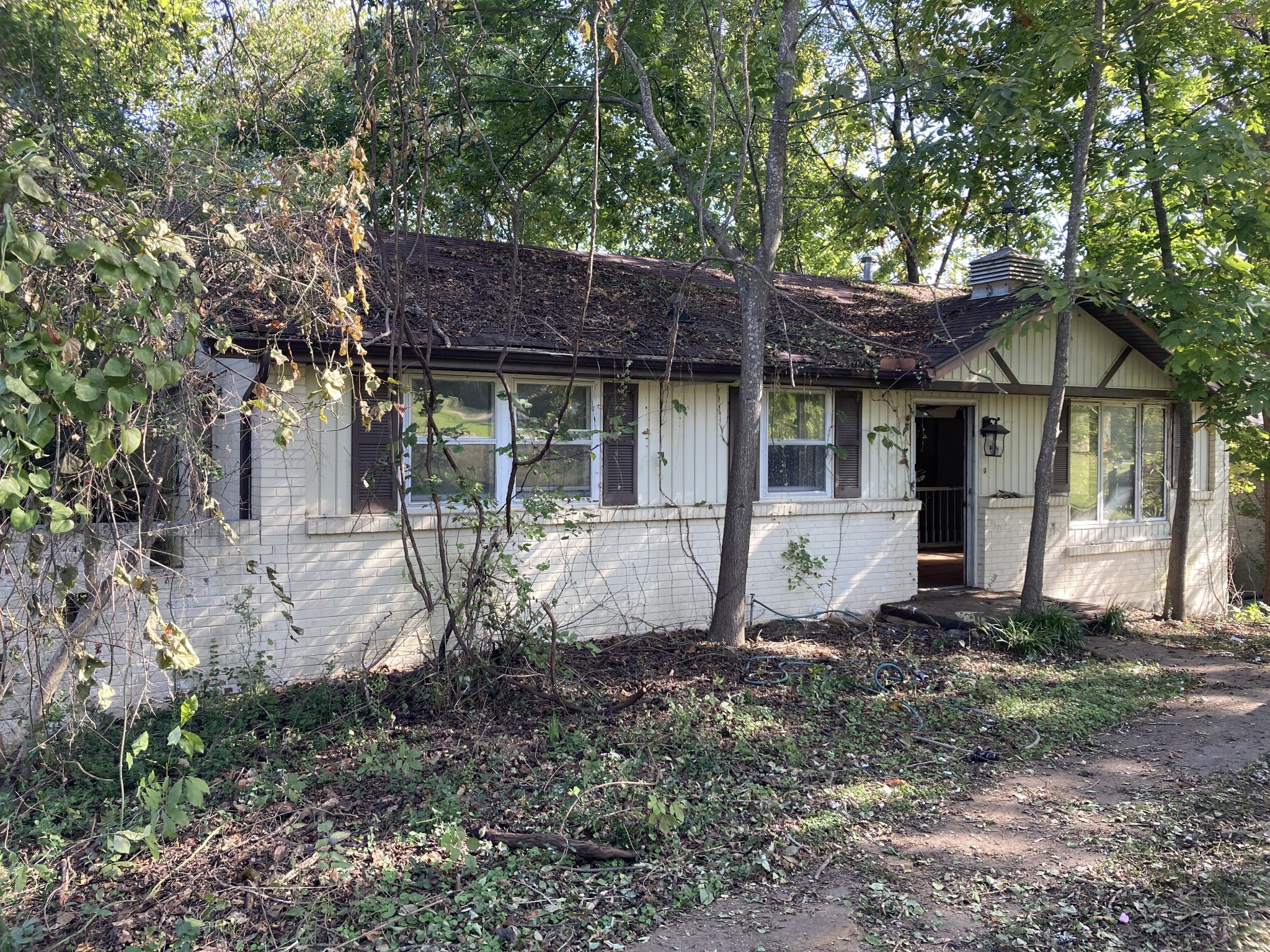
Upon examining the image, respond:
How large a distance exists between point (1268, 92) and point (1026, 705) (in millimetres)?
7747

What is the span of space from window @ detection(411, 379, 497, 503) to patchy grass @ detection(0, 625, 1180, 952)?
1.86m

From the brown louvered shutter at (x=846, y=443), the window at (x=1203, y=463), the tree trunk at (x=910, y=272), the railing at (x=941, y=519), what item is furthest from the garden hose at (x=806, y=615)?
the tree trunk at (x=910, y=272)

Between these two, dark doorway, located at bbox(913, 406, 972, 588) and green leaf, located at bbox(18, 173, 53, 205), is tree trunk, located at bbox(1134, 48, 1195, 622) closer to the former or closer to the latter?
dark doorway, located at bbox(913, 406, 972, 588)

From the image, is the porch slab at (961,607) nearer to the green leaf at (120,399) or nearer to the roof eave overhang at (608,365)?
the roof eave overhang at (608,365)

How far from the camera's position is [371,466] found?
802 cm

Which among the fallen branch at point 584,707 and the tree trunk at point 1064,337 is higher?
the tree trunk at point 1064,337

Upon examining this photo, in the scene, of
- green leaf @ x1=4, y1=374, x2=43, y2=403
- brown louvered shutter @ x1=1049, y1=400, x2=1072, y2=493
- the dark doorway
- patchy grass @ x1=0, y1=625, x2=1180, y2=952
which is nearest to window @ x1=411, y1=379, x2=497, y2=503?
patchy grass @ x1=0, y1=625, x2=1180, y2=952

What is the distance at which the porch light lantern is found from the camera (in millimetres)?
11820

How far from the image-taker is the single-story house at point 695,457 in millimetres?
7793

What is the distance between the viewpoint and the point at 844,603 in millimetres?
10703

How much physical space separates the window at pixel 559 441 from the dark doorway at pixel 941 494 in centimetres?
711

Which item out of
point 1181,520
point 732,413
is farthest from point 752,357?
point 1181,520

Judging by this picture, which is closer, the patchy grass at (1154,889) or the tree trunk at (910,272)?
the patchy grass at (1154,889)

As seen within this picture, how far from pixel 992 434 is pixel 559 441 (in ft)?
20.7
